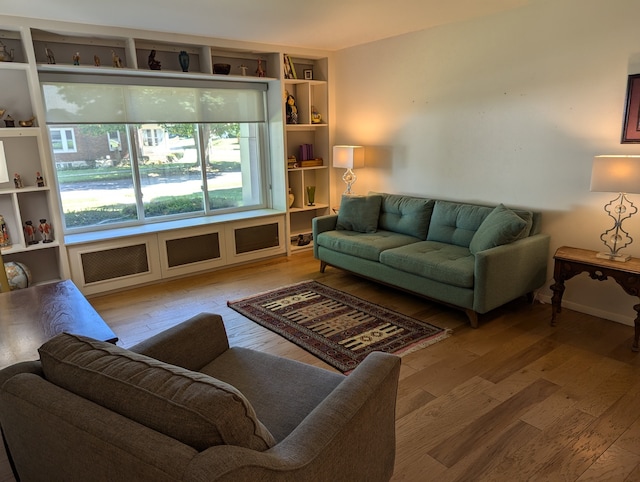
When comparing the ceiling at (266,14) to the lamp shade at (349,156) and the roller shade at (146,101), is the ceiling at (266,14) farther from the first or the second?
the lamp shade at (349,156)

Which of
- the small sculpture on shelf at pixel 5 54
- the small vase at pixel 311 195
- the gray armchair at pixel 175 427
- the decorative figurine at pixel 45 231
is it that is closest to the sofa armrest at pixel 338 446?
the gray armchair at pixel 175 427

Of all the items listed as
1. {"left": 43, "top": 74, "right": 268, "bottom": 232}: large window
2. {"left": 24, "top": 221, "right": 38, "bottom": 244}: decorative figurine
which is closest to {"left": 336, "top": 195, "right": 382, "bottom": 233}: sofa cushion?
{"left": 43, "top": 74, "right": 268, "bottom": 232}: large window

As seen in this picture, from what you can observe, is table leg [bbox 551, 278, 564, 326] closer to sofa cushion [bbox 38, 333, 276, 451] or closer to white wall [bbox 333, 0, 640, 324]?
white wall [bbox 333, 0, 640, 324]

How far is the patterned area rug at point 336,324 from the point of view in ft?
9.98

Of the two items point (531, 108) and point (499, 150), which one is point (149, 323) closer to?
point (499, 150)

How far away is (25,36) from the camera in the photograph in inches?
139

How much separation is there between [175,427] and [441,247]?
10.7 feet

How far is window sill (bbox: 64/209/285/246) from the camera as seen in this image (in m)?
4.13

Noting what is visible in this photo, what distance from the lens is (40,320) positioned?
2.21 meters

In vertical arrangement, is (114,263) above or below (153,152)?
below

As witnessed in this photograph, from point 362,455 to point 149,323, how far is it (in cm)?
262

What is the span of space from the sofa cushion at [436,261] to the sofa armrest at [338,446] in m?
1.84

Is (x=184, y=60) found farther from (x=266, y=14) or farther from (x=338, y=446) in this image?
(x=338, y=446)

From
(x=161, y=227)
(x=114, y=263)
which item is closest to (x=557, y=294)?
(x=161, y=227)
